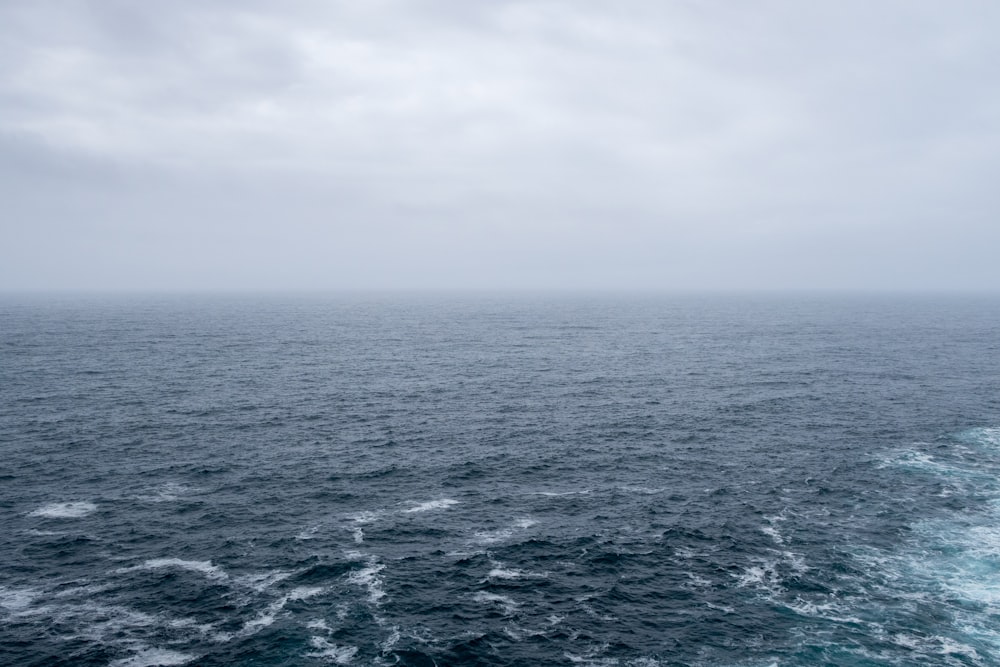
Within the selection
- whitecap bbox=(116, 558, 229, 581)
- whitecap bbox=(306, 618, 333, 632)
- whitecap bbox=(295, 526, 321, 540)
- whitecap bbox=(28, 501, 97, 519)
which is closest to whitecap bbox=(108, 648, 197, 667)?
whitecap bbox=(306, 618, 333, 632)

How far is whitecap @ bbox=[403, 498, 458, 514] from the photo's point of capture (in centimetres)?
7750

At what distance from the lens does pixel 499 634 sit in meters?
54.6

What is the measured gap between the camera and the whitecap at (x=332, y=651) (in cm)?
5062

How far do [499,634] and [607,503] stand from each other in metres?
29.2

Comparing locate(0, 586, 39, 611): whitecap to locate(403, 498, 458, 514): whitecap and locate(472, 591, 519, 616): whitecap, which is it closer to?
locate(403, 498, 458, 514): whitecap

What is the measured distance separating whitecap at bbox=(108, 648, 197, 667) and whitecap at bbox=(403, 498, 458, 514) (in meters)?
30.0

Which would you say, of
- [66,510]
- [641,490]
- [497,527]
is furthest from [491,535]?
[66,510]

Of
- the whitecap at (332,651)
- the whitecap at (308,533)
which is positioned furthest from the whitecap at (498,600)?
the whitecap at (308,533)

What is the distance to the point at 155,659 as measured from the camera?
50062mm

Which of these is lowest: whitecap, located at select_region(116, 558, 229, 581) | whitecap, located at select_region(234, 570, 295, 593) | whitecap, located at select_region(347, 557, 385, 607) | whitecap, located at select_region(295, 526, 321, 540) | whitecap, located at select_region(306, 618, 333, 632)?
whitecap, located at select_region(306, 618, 333, 632)

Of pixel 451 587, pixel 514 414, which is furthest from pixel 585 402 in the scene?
pixel 451 587

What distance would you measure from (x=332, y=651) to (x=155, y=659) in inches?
526

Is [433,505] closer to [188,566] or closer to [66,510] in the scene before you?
Answer: [188,566]

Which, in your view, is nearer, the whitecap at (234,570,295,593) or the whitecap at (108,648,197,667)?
the whitecap at (108,648,197,667)
